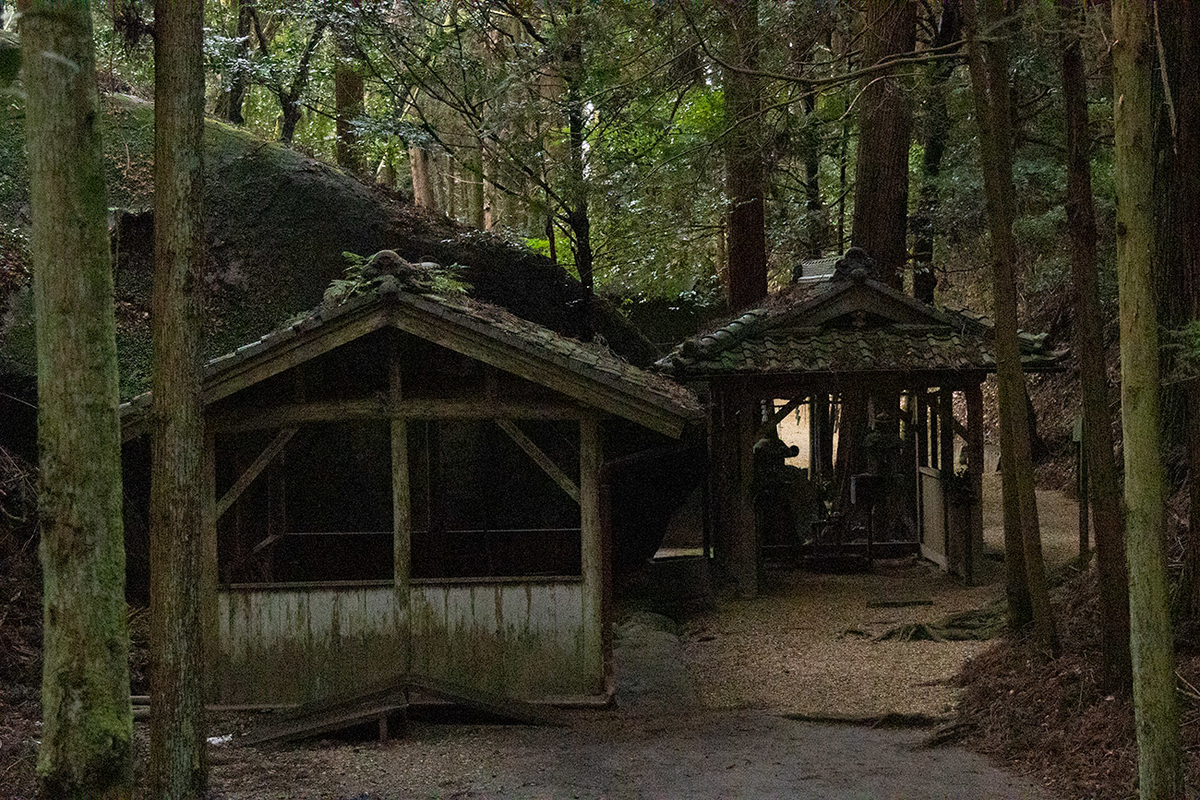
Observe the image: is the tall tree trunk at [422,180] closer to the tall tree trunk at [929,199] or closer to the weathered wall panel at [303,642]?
the tall tree trunk at [929,199]

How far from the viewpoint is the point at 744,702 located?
9.61 metres

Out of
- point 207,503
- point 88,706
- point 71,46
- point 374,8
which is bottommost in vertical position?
point 88,706

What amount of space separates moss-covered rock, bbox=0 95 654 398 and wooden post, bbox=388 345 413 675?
484 cm

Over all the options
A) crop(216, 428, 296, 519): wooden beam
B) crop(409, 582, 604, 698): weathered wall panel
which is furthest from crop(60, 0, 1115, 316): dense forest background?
crop(409, 582, 604, 698): weathered wall panel

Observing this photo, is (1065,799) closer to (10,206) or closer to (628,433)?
(628,433)

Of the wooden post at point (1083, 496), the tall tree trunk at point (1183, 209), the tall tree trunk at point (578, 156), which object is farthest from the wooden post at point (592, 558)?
the tall tree trunk at point (578, 156)

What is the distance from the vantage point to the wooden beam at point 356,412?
358 inches

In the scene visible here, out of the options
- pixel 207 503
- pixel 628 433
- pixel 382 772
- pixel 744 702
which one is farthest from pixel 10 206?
pixel 744 702

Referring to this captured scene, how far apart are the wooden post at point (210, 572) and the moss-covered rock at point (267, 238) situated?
3.87 metres

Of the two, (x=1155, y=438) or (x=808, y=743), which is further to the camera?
(x=808, y=743)

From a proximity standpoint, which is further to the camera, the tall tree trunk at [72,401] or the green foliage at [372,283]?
the green foliage at [372,283]

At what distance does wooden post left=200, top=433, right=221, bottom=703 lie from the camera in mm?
9117

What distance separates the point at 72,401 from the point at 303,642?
4.63 m

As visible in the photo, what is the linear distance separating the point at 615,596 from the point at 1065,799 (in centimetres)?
768
